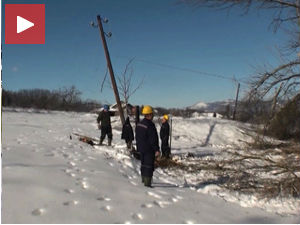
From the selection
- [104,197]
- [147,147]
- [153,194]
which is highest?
[147,147]

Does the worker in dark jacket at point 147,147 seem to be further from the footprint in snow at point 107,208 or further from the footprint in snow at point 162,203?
the footprint in snow at point 107,208

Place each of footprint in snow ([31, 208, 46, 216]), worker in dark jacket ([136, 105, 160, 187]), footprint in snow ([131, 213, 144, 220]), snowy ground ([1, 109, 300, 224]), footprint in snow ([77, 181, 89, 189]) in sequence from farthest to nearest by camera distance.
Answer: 1. worker in dark jacket ([136, 105, 160, 187])
2. footprint in snow ([77, 181, 89, 189])
3. footprint in snow ([131, 213, 144, 220])
4. snowy ground ([1, 109, 300, 224])
5. footprint in snow ([31, 208, 46, 216])

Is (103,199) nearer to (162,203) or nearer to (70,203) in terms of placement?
(70,203)

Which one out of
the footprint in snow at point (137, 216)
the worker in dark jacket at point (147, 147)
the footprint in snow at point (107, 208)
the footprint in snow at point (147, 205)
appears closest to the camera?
the footprint in snow at point (137, 216)

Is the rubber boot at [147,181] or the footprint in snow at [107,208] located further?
the rubber boot at [147,181]

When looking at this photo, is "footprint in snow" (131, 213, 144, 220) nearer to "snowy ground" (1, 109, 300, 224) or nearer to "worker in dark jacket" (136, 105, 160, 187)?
"snowy ground" (1, 109, 300, 224)

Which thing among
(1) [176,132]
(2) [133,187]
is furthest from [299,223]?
(1) [176,132]

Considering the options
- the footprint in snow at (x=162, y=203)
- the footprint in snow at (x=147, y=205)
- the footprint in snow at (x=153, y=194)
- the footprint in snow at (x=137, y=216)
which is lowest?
the footprint in snow at (x=153, y=194)

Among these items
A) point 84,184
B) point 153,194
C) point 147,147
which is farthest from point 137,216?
point 147,147

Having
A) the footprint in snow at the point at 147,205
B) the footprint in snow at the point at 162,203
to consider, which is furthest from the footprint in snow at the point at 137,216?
the footprint in snow at the point at 162,203

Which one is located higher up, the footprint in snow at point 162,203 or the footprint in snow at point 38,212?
the footprint in snow at point 38,212

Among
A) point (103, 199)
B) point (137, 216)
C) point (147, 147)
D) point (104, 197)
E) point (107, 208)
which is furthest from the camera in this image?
point (147, 147)

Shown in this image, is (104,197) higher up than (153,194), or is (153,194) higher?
(104,197)

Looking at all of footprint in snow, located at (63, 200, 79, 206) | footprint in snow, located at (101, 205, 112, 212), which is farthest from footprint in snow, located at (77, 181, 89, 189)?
footprint in snow, located at (101, 205, 112, 212)
